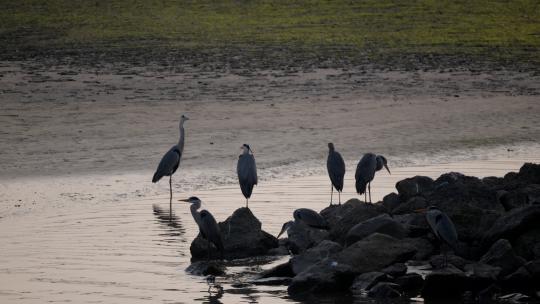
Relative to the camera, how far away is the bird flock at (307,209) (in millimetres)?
11469

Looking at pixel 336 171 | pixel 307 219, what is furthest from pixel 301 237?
pixel 336 171

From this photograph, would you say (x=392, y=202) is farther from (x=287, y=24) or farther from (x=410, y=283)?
(x=287, y=24)

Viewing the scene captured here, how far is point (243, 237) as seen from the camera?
12.6 metres

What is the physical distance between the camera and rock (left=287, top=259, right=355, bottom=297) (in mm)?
10945

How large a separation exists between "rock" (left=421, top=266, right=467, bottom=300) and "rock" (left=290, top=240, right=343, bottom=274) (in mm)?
1269

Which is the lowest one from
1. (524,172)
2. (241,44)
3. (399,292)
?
(399,292)

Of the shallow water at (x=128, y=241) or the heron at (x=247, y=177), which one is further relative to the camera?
the heron at (x=247, y=177)

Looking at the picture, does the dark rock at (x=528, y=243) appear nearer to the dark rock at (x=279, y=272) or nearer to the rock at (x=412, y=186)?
the rock at (x=412, y=186)

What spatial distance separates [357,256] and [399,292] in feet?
2.29

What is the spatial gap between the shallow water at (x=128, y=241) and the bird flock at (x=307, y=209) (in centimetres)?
44

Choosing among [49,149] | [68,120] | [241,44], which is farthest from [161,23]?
[49,149]

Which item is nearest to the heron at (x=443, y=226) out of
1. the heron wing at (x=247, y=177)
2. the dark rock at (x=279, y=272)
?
the dark rock at (x=279, y=272)

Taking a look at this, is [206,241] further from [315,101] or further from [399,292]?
[315,101]

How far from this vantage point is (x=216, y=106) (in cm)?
2338
